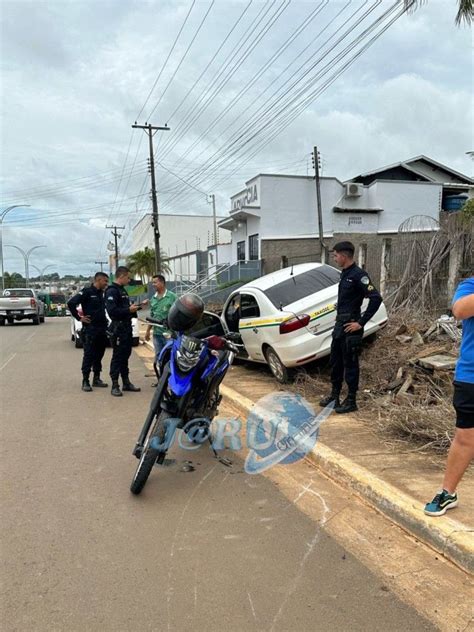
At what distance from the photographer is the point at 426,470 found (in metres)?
4.17

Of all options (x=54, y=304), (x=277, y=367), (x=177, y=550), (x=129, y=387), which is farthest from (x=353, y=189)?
(x=54, y=304)

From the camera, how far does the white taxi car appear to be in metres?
6.98

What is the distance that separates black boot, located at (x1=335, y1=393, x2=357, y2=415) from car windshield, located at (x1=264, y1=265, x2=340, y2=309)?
1.96 meters

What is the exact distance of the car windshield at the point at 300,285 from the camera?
7.51 metres

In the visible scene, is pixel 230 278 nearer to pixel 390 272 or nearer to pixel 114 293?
pixel 390 272

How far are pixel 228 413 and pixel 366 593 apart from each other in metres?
4.01

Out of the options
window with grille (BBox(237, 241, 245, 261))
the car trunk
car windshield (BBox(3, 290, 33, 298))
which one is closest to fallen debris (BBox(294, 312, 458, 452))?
the car trunk

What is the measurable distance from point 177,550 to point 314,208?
25.4 metres

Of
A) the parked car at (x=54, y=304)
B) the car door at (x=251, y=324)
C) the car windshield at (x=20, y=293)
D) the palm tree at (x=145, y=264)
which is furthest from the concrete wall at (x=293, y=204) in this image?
the parked car at (x=54, y=304)

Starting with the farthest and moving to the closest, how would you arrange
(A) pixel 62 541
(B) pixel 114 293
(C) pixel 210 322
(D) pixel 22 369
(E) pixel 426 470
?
1. (D) pixel 22 369
2. (B) pixel 114 293
3. (C) pixel 210 322
4. (E) pixel 426 470
5. (A) pixel 62 541

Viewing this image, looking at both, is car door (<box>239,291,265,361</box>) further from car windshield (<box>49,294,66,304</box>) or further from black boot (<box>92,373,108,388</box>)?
car windshield (<box>49,294,66,304</box>)

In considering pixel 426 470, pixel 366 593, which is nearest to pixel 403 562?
pixel 366 593

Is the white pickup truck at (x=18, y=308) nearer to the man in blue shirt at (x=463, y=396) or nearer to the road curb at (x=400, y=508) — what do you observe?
the road curb at (x=400, y=508)

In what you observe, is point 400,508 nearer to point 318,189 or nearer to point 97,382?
point 97,382
